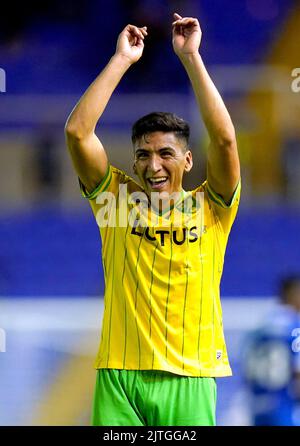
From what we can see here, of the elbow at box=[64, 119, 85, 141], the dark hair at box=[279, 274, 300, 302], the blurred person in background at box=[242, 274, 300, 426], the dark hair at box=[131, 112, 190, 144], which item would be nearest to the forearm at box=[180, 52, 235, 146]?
Result: the dark hair at box=[131, 112, 190, 144]

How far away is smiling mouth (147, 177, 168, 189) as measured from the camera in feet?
9.70

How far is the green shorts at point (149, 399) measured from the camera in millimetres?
2865

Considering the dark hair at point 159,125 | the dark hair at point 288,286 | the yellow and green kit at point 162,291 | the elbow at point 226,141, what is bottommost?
the yellow and green kit at point 162,291

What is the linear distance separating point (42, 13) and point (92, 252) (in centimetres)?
226

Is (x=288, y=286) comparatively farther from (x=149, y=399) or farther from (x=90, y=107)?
(x=90, y=107)

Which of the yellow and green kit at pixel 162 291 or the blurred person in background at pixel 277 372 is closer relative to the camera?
the yellow and green kit at pixel 162 291

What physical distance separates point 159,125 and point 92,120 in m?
0.23

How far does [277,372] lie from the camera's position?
4.66m

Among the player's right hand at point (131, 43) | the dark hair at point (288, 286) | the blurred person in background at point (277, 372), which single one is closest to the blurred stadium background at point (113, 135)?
the dark hair at point (288, 286)

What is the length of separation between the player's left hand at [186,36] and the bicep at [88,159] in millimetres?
392

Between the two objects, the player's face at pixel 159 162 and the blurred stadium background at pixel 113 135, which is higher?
the blurred stadium background at pixel 113 135

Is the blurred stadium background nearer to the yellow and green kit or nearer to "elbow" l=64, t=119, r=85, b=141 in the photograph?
the yellow and green kit

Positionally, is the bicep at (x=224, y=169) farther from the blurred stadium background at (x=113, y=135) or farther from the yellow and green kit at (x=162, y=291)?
the blurred stadium background at (x=113, y=135)

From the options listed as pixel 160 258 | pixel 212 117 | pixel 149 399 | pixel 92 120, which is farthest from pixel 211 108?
pixel 149 399
